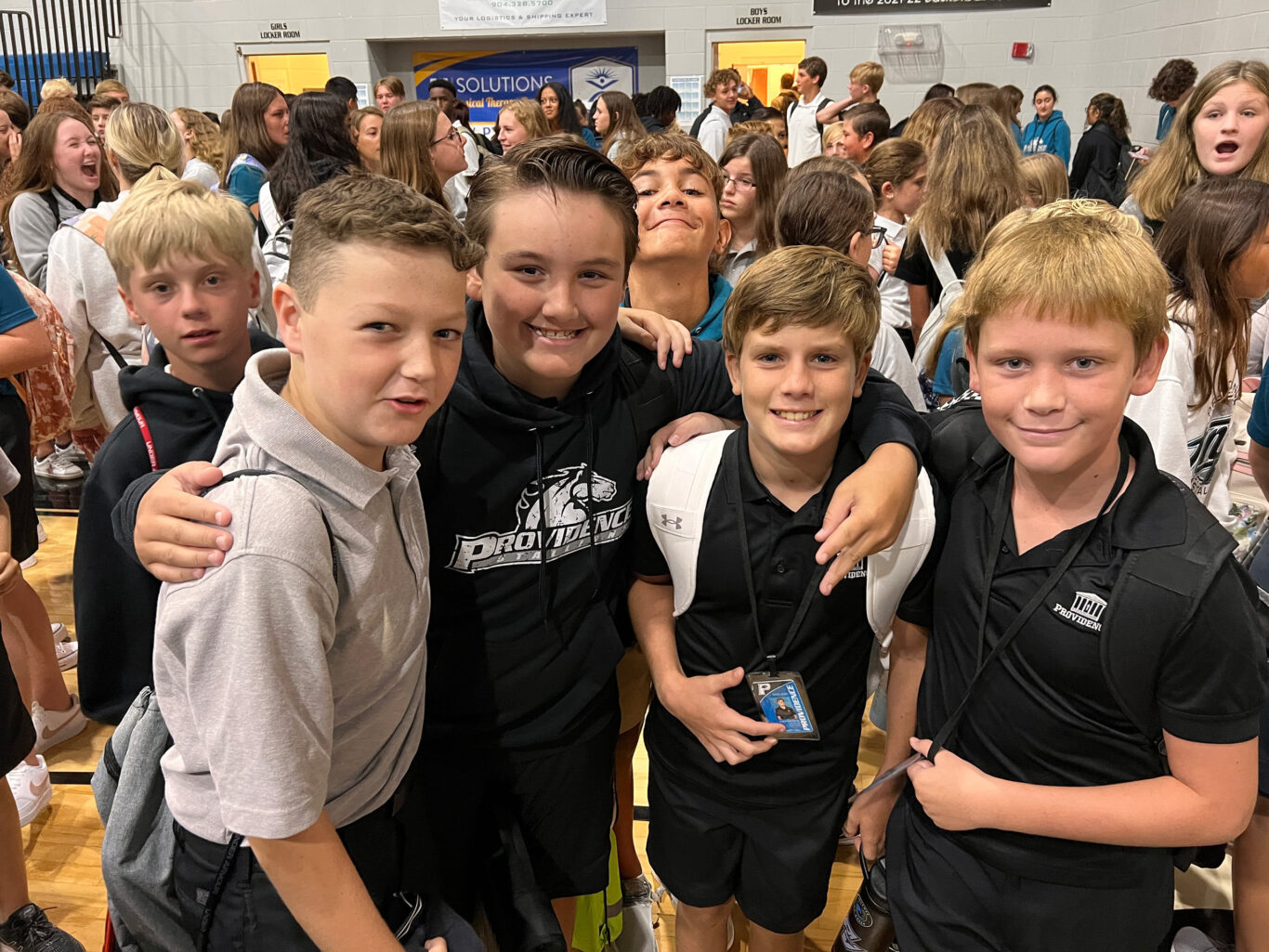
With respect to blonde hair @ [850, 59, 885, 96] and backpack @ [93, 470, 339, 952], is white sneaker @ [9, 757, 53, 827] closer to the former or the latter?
backpack @ [93, 470, 339, 952]

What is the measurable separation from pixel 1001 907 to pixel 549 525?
3.07 ft

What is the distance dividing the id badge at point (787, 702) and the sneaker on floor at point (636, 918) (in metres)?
0.91

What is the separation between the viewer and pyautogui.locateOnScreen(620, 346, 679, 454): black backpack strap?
1.61m

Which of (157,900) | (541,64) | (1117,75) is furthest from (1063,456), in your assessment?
(541,64)

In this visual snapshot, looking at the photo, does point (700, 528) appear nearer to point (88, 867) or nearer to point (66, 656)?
point (88, 867)

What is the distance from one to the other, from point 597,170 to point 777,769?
1075 millimetres

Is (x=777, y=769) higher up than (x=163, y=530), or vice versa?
(x=163, y=530)

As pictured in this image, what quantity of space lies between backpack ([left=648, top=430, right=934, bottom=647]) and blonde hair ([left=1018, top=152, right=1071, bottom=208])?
2.62m

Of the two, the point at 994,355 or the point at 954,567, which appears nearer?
the point at 994,355

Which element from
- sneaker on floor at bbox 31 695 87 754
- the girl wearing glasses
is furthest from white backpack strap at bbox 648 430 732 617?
sneaker on floor at bbox 31 695 87 754

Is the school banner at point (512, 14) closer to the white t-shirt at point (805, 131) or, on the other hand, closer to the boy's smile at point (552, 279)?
the white t-shirt at point (805, 131)

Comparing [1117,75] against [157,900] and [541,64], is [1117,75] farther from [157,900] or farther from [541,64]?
[157,900]

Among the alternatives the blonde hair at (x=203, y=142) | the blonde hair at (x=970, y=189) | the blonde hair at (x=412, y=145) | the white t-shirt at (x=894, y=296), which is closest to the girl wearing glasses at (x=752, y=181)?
the white t-shirt at (x=894, y=296)

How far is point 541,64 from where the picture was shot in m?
12.4
